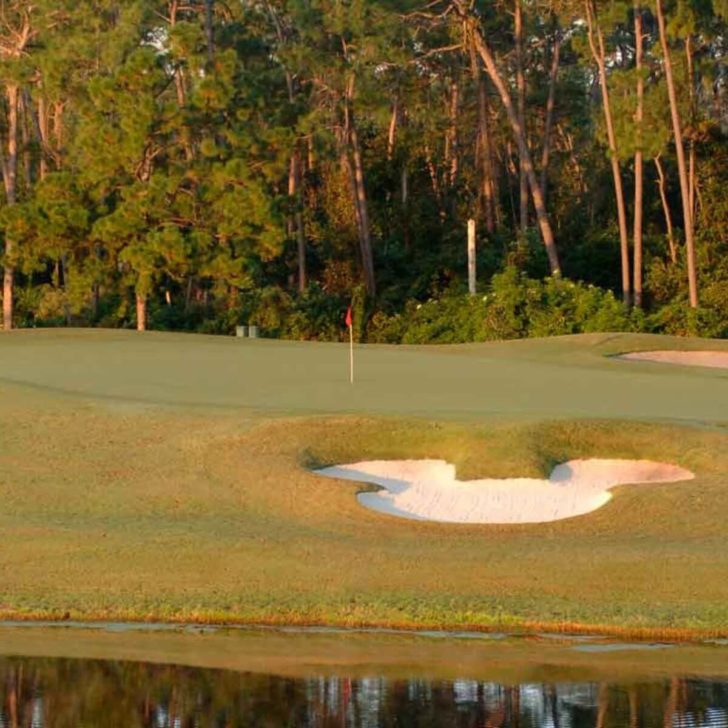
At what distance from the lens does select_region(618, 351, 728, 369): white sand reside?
33.0 m

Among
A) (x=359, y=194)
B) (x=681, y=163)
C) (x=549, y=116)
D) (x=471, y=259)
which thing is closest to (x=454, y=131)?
(x=549, y=116)

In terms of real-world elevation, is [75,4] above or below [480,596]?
above

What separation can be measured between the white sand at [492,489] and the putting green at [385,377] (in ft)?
6.54

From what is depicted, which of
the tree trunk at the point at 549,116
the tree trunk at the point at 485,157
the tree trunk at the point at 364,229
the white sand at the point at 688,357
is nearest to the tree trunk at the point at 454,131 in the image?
the tree trunk at the point at 485,157

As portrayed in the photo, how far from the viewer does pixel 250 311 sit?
55.7m

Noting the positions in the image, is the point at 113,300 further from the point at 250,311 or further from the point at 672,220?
the point at 672,220

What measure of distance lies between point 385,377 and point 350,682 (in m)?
15.4

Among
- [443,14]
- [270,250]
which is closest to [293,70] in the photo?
[443,14]

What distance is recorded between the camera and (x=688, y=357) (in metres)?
33.5

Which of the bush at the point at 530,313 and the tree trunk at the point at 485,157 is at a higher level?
the tree trunk at the point at 485,157

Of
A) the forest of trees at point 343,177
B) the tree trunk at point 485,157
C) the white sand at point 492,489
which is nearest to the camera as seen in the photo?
the white sand at point 492,489

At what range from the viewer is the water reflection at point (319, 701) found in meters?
9.48

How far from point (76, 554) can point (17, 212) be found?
3861 centimetres

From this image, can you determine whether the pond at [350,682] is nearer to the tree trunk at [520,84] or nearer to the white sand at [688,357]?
the white sand at [688,357]
